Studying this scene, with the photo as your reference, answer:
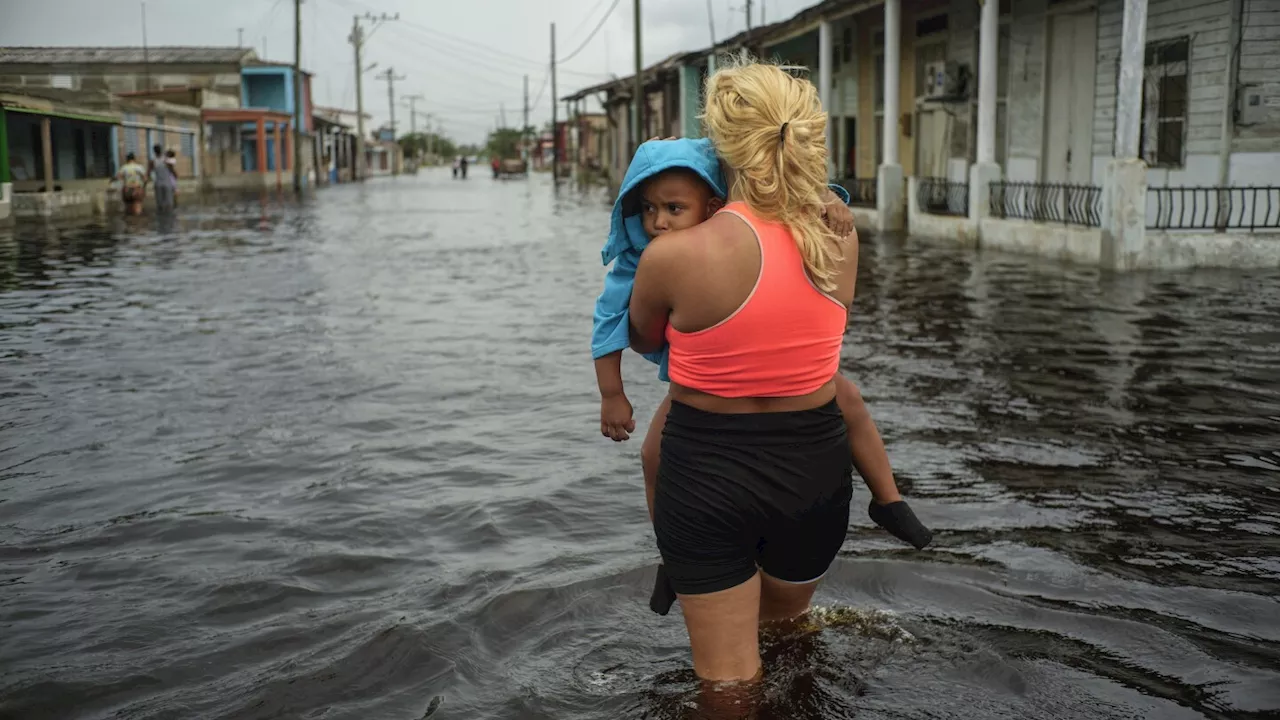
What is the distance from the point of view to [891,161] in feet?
72.5

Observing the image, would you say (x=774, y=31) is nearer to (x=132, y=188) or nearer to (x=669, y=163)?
(x=132, y=188)

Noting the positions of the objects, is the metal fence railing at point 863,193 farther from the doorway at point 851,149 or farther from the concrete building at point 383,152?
the concrete building at point 383,152

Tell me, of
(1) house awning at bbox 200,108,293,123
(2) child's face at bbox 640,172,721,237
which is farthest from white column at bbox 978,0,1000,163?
(1) house awning at bbox 200,108,293,123

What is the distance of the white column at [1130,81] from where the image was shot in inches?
549

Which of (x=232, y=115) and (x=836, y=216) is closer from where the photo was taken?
(x=836, y=216)

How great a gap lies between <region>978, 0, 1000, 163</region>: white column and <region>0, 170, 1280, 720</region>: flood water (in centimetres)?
779

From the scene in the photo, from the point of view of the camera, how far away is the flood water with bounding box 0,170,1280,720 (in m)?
3.39

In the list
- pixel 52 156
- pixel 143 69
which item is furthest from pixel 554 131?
pixel 52 156

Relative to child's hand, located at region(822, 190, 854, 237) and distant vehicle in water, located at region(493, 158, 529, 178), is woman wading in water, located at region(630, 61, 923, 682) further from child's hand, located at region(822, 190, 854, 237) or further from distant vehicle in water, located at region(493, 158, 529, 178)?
distant vehicle in water, located at region(493, 158, 529, 178)

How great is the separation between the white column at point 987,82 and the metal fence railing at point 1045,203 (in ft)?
1.99

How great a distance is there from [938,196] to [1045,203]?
15.0 feet

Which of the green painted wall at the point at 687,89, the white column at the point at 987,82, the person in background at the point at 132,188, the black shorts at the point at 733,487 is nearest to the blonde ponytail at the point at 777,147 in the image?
the black shorts at the point at 733,487

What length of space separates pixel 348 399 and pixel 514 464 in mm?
1998

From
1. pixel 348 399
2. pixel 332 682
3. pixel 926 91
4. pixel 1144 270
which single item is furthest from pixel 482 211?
pixel 332 682
